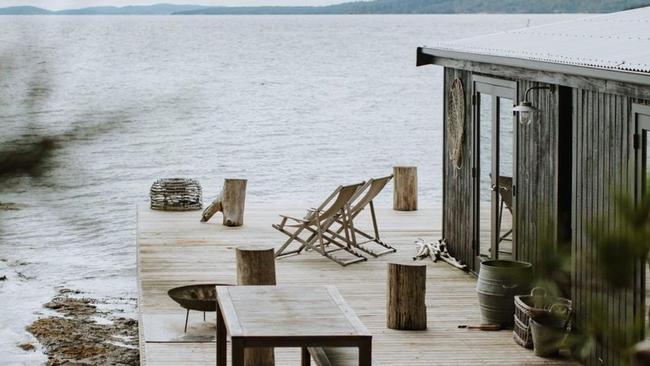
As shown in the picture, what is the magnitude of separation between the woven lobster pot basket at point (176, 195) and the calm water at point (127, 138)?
2.93ft

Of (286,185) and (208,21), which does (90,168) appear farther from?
(286,185)

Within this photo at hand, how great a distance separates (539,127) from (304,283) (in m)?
2.86

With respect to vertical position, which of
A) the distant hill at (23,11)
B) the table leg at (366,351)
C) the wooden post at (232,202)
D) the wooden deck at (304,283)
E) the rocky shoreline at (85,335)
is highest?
the distant hill at (23,11)

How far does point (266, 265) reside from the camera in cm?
804

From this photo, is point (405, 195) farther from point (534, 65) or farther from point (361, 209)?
point (534, 65)

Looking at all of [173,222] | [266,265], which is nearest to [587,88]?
[266,265]

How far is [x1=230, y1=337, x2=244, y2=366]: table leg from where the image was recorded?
5.40 m

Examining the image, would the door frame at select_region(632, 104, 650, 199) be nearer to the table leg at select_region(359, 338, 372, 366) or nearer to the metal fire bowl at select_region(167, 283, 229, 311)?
the table leg at select_region(359, 338, 372, 366)

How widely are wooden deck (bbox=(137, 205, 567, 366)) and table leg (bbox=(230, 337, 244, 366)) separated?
1999 mm

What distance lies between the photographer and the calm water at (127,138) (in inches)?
32.6

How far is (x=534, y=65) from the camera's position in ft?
27.6

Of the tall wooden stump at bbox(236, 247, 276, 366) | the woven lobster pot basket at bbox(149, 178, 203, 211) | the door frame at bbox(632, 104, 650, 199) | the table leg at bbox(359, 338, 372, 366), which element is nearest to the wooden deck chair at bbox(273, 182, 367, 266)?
the tall wooden stump at bbox(236, 247, 276, 366)

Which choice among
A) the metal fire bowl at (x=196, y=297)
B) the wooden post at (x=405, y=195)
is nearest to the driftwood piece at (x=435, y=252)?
the wooden post at (x=405, y=195)

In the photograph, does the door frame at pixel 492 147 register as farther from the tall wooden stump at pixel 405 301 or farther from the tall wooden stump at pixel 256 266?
the tall wooden stump at pixel 256 266
